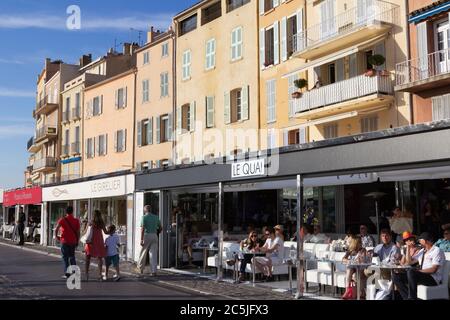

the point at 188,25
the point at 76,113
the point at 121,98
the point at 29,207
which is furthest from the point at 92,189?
the point at 76,113

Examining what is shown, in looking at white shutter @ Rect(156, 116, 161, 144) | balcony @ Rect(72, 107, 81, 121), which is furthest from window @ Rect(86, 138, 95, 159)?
white shutter @ Rect(156, 116, 161, 144)

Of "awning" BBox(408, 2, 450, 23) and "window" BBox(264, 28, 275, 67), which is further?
"window" BBox(264, 28, 275, 67)

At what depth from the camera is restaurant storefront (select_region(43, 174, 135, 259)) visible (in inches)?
826

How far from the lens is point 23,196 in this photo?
36.8 metres

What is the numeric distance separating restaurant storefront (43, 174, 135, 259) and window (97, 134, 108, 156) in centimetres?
683

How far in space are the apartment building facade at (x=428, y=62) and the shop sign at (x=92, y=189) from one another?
389 inches

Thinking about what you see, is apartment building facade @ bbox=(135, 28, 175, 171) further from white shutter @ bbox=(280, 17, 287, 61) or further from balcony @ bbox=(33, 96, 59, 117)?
balcony @ bbox=(33, 96, 59, 117)

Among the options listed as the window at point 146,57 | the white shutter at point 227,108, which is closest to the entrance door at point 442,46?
the white shutter at point 227,108

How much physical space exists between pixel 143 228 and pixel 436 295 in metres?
8.24

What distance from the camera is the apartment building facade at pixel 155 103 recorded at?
3262 centimetres

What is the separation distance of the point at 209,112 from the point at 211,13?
542 centimetres

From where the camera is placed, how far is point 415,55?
19.9 meters

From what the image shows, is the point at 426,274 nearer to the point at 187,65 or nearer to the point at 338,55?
the point at 338,55

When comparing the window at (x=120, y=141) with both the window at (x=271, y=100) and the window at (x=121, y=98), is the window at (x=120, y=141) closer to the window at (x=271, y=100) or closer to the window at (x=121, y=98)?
the window at (x=121, y=98)
